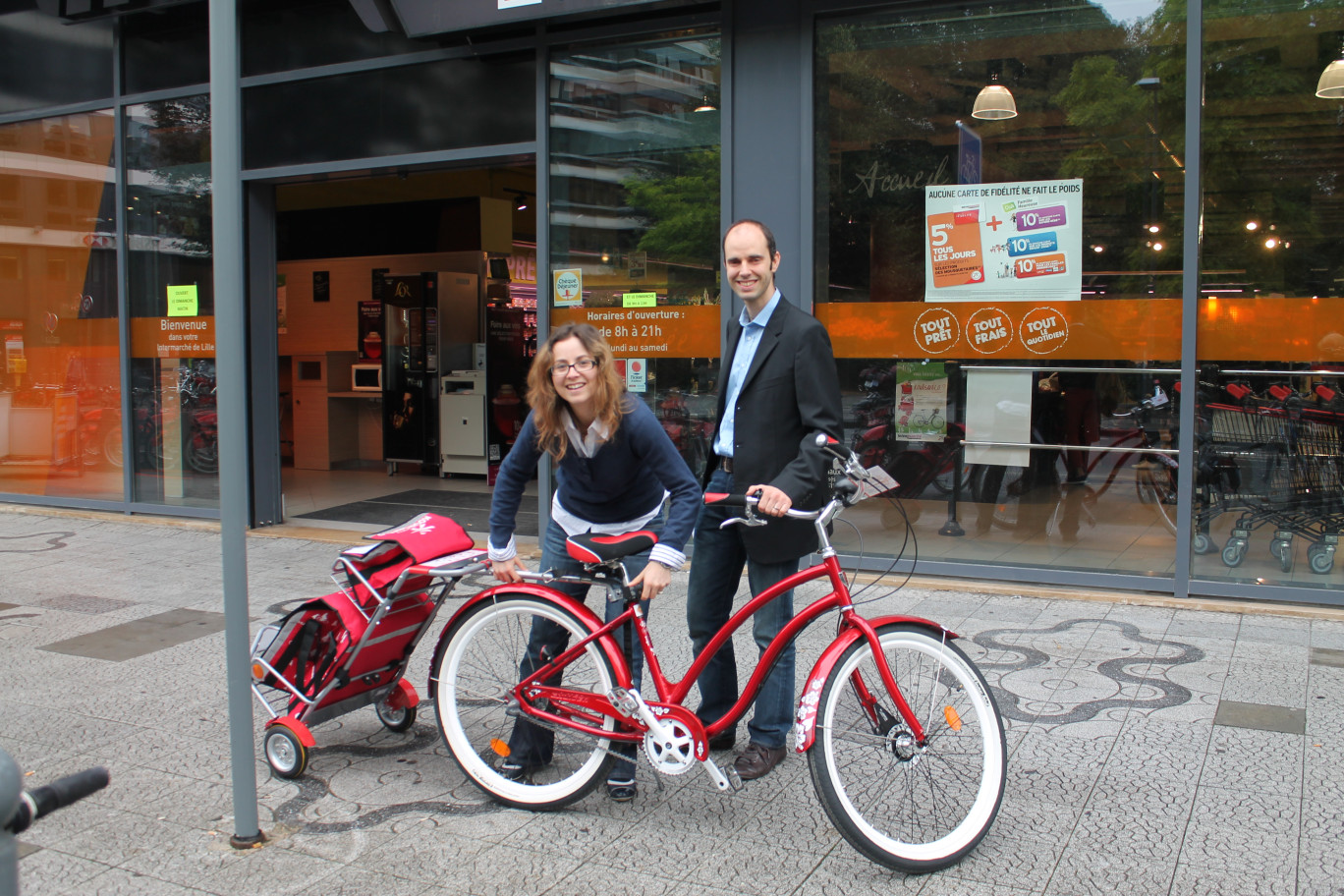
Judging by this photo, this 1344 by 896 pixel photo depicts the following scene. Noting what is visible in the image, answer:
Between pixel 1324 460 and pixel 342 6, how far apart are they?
7.60 metres

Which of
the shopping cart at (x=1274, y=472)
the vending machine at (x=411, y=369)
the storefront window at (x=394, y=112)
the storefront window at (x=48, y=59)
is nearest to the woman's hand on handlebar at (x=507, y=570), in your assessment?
the shopping cart at (x=1274, y=472)

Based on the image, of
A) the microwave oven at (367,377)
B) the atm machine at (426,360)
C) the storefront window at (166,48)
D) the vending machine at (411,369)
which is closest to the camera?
the storefront window at (166,48)

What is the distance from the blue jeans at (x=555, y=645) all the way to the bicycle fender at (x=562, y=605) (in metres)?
0.09

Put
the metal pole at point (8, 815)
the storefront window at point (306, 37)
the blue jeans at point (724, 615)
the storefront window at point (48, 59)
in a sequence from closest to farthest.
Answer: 1. the metal pole at point (8, 815)
2. the blue jeans at point (724, 615)
3. the storefront window at point (306, 37)
4. the storefront window at point (48, 59)

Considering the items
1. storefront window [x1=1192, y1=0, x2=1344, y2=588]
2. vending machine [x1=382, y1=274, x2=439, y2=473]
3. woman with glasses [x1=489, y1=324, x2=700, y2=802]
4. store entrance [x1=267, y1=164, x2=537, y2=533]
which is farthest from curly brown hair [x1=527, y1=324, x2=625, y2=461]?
vending machine [x1=382, y1=274, x2=439, y2=473]

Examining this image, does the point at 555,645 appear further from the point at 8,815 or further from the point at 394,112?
the point at 394,112

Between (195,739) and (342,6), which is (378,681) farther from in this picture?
(342,6)

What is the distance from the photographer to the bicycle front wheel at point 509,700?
354cm

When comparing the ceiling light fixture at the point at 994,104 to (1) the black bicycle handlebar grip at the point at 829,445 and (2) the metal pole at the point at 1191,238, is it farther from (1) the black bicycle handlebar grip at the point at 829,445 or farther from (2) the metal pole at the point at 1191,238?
(1) the black bicycle handlebar grip at the point at 829,445

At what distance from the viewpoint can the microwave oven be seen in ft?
45.2

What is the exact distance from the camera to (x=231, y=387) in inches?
128

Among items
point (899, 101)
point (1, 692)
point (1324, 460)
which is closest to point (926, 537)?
point (1324, 460)

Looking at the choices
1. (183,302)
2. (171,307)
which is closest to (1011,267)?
(183,302)

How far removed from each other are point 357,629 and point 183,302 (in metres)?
6.90
